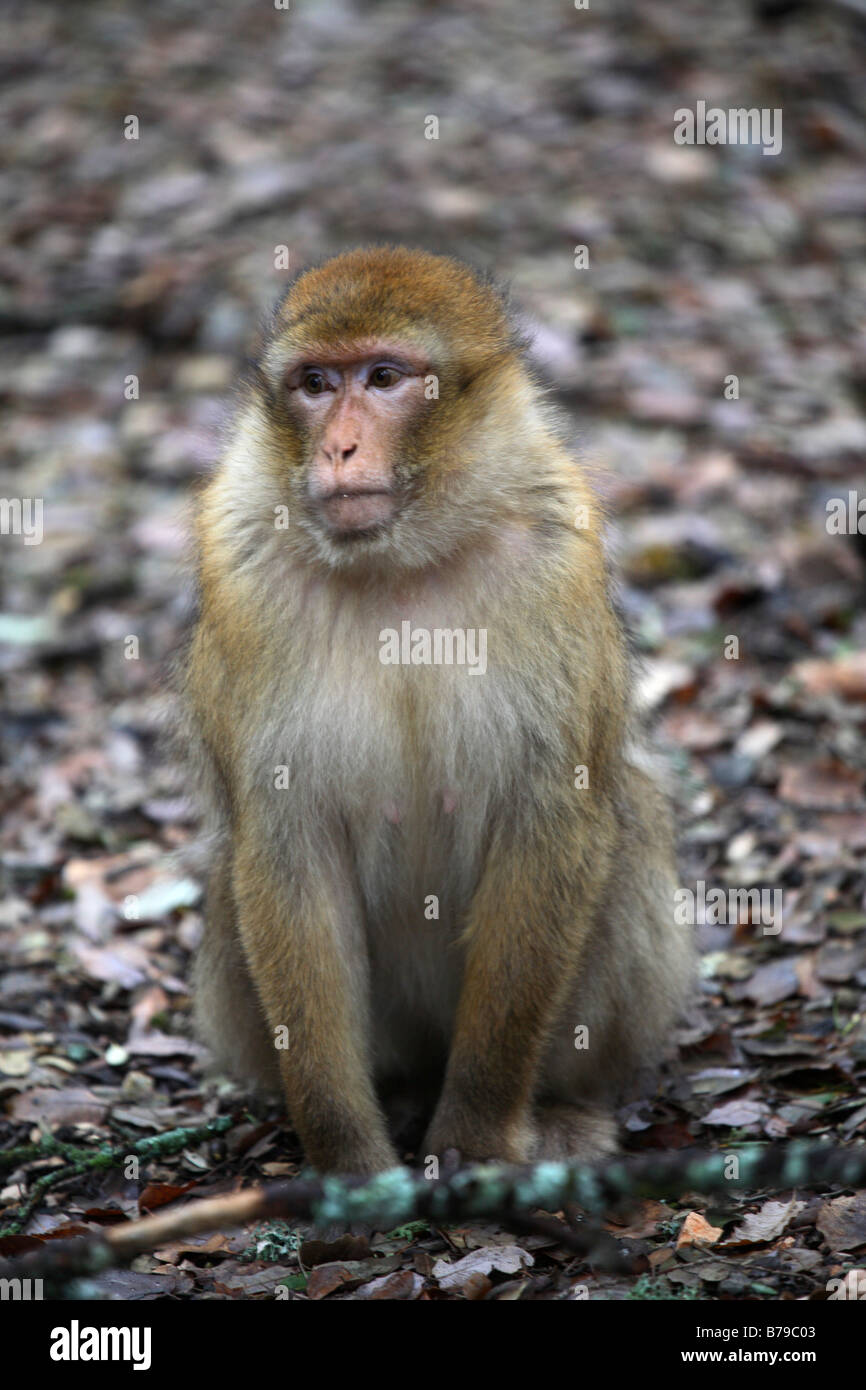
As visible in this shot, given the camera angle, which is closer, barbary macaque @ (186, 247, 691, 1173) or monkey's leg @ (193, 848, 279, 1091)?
barbary macaque @ (186, 247, 691, 1173)

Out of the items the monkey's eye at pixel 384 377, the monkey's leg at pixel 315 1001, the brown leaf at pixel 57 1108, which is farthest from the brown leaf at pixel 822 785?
the monkey's eye at pixel 384 377

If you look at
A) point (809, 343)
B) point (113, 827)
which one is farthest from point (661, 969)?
point (809, 343)

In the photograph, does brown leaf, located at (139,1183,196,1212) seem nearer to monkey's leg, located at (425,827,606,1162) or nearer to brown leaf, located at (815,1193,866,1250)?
monkey's leg, located at (425,827,606,1162)

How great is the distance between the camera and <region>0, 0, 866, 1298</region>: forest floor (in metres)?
5.61

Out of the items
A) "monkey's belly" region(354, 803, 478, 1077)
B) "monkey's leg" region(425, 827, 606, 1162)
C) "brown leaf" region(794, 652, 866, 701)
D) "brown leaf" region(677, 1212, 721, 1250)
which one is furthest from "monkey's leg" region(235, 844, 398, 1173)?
"brown leaf" region(794, 652, 866, 701)

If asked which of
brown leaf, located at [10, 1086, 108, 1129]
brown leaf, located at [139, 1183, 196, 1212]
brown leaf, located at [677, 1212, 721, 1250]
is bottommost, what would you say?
brown leaf, located at [677, 1212, 721, 1250]

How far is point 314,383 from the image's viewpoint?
4.83 metres

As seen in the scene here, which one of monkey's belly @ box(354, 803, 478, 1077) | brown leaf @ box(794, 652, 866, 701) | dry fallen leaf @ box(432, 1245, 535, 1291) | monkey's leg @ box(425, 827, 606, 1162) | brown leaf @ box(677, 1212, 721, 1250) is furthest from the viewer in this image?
brown leaf @ box(794, 652, 866, 701)

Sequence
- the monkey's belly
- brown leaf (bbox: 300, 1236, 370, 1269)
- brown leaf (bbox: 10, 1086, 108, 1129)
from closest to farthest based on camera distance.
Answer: brown leaf (bbox: 300, 1236, 370, 1269) < the monkey's belly < brown leaf (bbox: 10, 1086, 108, 1129)

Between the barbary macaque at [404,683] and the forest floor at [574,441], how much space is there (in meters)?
0.54

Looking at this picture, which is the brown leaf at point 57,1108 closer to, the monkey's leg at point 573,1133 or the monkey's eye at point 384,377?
the monkey's leg at point 573,1133

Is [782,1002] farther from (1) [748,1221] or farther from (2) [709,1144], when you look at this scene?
(1) [748,1221]

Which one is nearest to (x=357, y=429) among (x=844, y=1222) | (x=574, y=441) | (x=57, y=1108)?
(x=574, y=441)

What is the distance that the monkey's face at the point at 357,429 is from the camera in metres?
4.66
